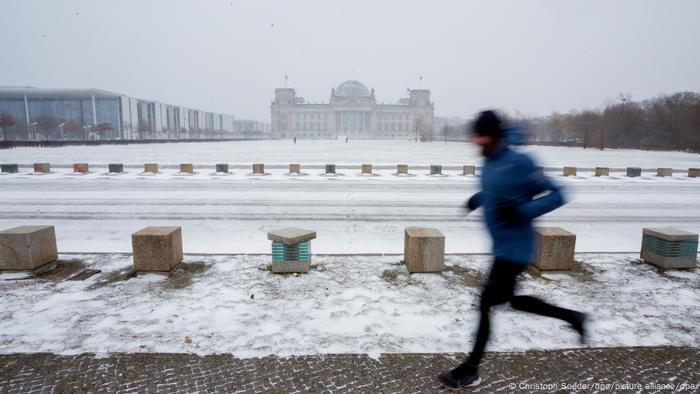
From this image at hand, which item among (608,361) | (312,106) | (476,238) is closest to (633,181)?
(476,238)

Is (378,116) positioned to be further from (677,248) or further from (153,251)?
(153,251)

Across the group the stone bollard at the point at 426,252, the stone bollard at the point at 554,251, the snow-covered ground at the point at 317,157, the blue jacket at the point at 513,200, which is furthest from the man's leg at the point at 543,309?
the snow-covered ground at the point at 317,157

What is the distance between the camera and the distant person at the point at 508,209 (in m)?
3.19

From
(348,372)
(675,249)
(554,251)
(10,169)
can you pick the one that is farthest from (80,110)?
(675,249)

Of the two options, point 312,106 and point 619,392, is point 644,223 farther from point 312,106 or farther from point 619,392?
point 312,106

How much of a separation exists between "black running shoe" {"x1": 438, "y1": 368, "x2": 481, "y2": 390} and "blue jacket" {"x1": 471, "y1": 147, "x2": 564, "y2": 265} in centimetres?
114

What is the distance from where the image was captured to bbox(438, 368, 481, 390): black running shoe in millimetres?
3699

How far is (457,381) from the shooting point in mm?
3699

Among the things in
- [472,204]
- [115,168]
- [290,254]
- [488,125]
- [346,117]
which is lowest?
[290,254]

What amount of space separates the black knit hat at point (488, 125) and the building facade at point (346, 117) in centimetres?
15654

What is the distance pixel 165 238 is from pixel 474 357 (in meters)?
4.87

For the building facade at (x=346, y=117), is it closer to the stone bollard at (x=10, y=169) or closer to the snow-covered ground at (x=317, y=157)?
the snow-covered ground at (x=317, y=157)

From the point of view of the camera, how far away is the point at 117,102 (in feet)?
452

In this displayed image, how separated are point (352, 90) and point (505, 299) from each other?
6782 inches
